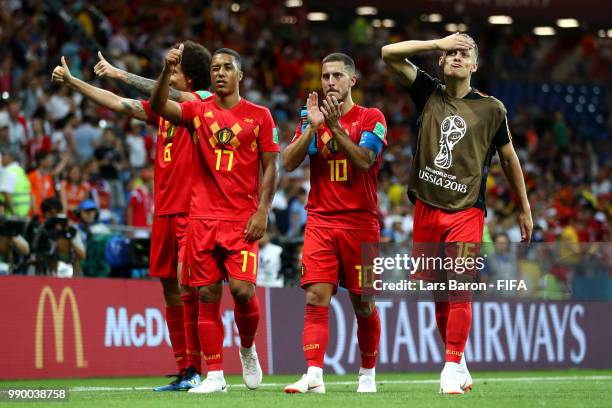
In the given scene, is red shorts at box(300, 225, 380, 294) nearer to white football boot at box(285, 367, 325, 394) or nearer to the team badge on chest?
white football boot at box(285, 367, 325, 394)

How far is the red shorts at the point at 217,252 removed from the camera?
393 inches

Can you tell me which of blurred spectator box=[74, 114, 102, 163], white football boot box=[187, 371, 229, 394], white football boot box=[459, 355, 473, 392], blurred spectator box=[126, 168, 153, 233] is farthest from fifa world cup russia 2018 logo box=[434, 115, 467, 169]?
blurred spectator box=[74, 114, 102, 163]

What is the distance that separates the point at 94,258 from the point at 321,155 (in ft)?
19.2

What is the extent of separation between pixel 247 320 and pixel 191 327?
67cm

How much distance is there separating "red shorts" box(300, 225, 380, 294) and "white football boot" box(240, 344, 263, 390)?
2.38 ft

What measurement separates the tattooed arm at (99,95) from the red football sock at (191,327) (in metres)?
1.61

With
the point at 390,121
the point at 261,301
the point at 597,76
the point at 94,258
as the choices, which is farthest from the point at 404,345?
the point at 597,76

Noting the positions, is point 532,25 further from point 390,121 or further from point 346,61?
point 346,61

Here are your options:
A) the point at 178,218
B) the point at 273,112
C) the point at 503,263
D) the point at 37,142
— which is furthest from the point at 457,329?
the point at 273,112

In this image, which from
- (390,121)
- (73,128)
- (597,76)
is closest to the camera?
(73,128)

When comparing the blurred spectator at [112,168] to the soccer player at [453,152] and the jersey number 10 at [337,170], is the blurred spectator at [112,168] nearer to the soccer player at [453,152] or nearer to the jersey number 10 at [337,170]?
the jersey number 10 at [337,170]

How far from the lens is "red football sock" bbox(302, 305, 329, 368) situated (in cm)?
973

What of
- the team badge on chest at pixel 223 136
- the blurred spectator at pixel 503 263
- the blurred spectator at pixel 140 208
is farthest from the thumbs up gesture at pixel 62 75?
the blurred spectator at pixel 140 208

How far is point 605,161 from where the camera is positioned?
113 ft
